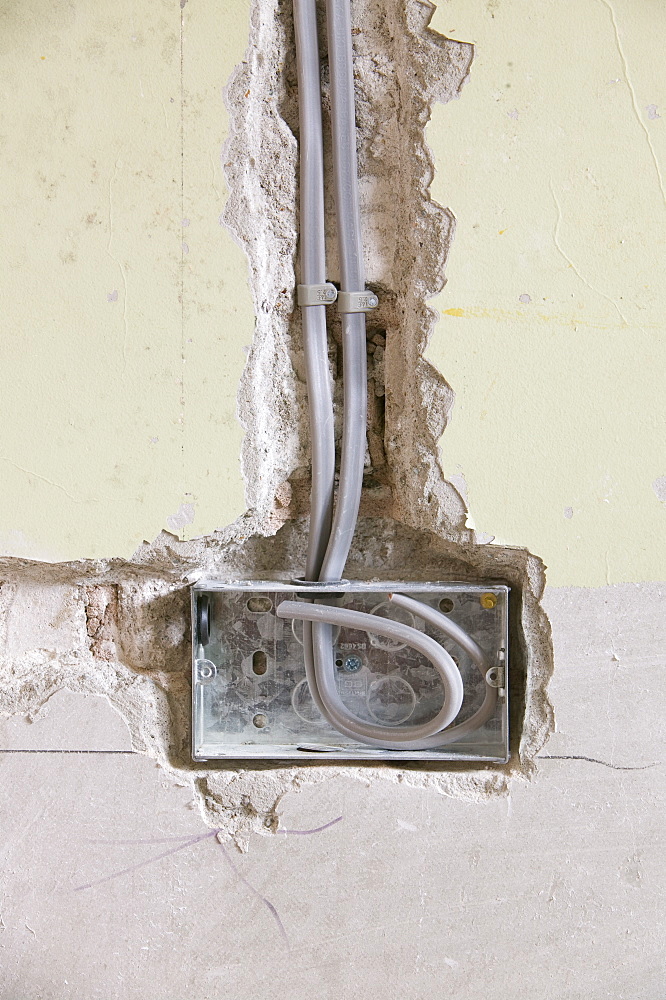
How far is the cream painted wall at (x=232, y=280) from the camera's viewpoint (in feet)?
4.42

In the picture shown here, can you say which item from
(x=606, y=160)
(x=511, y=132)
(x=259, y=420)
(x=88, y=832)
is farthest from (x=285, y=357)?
(x=88, y=832)

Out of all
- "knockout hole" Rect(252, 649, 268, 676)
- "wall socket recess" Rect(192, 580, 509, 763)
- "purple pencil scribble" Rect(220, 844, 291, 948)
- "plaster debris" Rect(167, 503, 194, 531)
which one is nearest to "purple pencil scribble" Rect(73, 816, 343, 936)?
"purple pencil scribble" Rect(220, 844, 291, 948)

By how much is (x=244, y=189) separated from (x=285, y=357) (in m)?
0.31

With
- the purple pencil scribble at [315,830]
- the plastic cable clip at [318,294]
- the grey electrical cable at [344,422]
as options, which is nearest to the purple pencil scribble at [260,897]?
the purple pencil scribble at [315,830]

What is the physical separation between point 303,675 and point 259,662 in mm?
91

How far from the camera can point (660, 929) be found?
1.39 metres

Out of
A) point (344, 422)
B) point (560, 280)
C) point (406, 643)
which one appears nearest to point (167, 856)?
point (406, 643)

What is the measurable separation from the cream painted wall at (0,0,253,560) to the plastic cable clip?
11 cm

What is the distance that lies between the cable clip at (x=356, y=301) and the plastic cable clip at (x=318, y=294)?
0.06 feet

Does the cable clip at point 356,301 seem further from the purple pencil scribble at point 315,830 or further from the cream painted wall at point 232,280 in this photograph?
the purple pencil scribble at point 315,830

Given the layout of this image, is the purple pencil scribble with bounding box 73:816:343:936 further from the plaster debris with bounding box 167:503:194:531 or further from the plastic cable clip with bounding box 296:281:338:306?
the plastic cable clip with bounding box 296:281:338:306

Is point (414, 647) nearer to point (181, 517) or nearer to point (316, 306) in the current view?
point (181, 517)

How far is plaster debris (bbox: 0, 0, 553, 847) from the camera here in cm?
137

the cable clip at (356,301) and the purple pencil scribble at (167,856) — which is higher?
the cable clip at (356,301)
